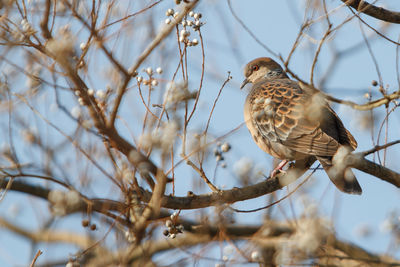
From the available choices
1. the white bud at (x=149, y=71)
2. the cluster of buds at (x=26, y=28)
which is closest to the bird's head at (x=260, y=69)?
the white bud at (x=149, y=71)

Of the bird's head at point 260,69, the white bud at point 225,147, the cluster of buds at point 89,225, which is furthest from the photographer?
the bird's head at point 260,69

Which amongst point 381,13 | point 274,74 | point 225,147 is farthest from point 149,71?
point 274,74

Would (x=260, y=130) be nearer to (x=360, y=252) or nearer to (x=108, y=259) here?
(x=360, y=252)

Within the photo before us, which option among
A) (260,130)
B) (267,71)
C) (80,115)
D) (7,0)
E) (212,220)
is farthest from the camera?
(267,71)

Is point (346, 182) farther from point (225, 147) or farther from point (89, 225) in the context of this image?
point (89, 225)

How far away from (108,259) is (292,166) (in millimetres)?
2707

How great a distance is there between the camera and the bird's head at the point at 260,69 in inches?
253

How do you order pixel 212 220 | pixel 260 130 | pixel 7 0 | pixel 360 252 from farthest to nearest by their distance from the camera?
pixel 360 252 → pixel 260 130 → pixel 212 220 → pixel 7 0

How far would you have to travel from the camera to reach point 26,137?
3531 mm

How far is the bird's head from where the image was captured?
642cm

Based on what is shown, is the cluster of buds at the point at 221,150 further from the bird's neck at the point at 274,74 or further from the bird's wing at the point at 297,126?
the bird's neck at the point at 274,74

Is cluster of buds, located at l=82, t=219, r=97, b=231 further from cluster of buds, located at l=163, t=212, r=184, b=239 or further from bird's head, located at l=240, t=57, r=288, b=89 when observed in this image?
bird's head, located at l=240, t=57, r=288, b=89

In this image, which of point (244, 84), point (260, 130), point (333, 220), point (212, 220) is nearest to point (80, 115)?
point (212, 220)

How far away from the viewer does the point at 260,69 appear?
6.47 meters
